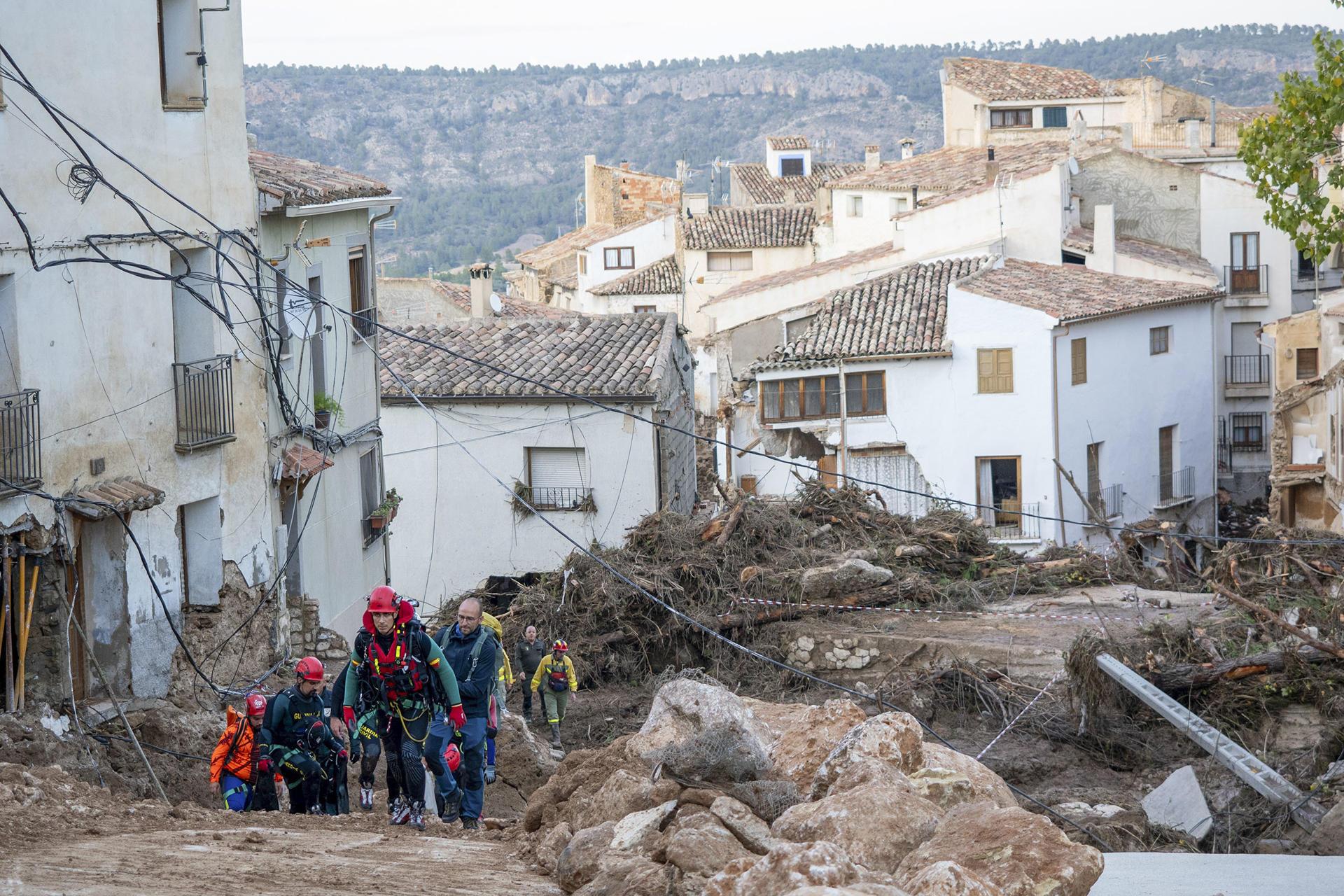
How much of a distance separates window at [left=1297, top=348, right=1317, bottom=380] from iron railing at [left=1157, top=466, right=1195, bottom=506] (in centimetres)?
430

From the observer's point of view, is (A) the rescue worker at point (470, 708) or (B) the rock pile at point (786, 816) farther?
(A) the rescue worker at point (470, 708)

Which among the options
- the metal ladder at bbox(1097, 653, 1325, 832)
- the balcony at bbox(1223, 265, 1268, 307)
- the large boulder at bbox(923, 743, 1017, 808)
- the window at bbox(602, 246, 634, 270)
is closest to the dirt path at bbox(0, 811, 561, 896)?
the large boulder at bbox(923, 743, 1017, 808)

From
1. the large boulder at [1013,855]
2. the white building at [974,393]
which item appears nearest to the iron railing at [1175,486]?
the white building at [974,393]

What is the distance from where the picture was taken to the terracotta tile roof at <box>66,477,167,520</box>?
1356 centimetres

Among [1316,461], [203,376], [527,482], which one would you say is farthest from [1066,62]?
[203,376]

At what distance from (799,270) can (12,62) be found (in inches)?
1191

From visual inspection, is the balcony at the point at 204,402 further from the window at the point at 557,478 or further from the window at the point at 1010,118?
the window at the point at 1010,118

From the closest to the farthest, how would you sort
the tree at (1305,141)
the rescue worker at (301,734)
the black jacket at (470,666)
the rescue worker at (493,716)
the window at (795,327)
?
1. the black jacket at (470,666)
2. the rescue worker at (301,734)
3. the rescue worker at (493,716)
4. the tree at (1305,141)
5. the window at (795,327)

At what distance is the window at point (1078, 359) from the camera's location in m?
31.4

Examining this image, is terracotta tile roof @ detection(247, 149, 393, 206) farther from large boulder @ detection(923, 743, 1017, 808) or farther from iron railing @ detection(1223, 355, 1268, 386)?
iron railing @ detection(1223, 355, 1268, 386)

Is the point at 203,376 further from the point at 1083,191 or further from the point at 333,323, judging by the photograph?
the point at 1083,191

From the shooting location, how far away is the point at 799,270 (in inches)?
1609

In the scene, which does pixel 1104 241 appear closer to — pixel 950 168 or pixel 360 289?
pixel 950 168

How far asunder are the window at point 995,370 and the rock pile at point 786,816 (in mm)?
23254
